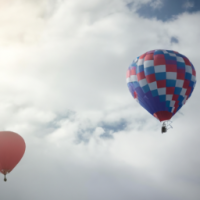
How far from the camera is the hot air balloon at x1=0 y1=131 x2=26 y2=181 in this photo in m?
28.0

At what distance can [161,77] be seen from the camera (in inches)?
1200

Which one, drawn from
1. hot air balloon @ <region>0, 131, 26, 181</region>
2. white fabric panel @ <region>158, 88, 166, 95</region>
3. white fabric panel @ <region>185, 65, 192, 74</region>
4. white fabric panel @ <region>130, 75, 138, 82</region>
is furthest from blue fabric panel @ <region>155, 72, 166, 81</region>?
hot air balloon @ <region>0, 131, 26, 181</region>

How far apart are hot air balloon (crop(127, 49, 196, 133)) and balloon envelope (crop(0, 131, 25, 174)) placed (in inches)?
484

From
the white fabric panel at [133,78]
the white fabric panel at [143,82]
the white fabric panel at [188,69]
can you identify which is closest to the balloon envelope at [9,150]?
the white fabric panel at [133,78]

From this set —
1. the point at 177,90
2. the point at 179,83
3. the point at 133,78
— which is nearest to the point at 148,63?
the point at 133,78

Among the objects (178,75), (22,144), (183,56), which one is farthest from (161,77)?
(22,144)

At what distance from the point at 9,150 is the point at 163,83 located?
15497 millimetres

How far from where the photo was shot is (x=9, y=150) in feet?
92.7

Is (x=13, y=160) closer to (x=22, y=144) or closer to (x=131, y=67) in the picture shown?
(x=22, y=144)

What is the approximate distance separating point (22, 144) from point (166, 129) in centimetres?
1342

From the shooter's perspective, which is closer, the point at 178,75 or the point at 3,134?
the point at 3,134

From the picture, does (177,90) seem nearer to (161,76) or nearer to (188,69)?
(161,76)

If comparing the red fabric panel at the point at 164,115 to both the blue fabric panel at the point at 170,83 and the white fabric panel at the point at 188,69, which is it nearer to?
the blue fabric panel at the point at 170,83

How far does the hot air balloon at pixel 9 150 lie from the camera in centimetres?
→ 2802
